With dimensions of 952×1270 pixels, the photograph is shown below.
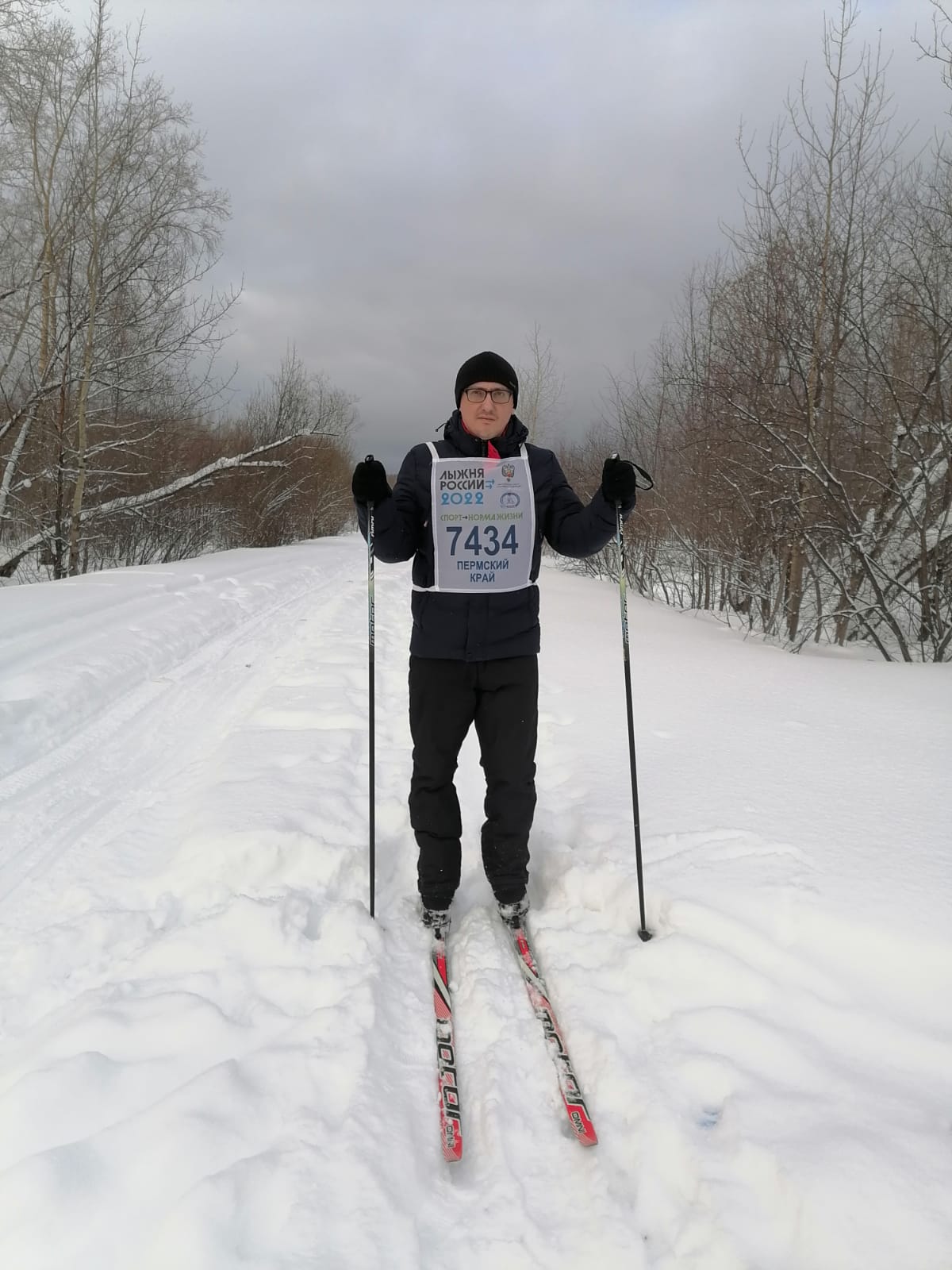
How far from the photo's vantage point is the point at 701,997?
1955 millimetres

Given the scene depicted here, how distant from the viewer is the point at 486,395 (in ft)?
7.50

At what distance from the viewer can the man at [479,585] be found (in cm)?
230

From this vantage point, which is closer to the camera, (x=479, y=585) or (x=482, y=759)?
(x=479, y=585)

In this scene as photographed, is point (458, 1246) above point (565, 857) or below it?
below

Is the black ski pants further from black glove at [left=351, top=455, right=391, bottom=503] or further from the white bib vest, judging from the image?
black glove at [left=351, top=455, right=391, bottom=503]

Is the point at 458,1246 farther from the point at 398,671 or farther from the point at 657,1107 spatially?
the point at 398,671

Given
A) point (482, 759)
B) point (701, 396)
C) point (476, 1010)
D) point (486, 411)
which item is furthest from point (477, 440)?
point (701, 396)

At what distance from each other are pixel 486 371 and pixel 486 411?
133 mm

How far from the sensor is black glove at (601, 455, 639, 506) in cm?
233

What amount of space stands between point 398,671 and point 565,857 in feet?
11.0

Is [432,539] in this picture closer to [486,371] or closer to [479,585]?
[479,585]

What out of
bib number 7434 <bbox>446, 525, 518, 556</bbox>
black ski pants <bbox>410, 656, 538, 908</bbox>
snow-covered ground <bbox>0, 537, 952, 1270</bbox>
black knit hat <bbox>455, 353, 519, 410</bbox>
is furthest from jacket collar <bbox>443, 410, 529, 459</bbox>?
snow-covered ground <bbox>0, 537, 952, 1270</bbox>

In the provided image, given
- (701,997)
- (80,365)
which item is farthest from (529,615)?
(80,365)

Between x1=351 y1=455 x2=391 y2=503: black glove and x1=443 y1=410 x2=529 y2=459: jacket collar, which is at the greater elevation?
x1=443 y1=410 x2=529 y2=459: jacket collar
